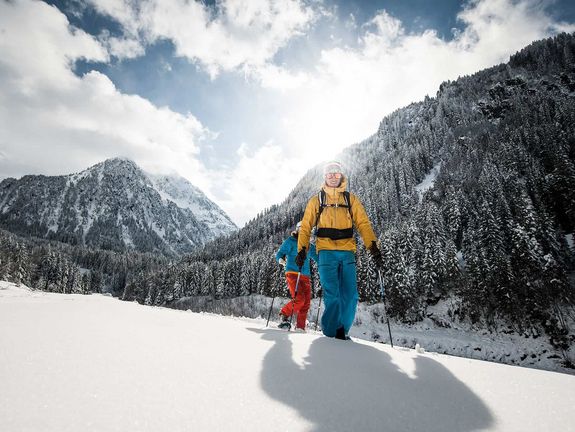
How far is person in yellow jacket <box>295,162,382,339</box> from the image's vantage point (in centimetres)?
491

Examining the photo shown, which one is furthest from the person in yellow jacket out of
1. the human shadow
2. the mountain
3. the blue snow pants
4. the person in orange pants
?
the mountain

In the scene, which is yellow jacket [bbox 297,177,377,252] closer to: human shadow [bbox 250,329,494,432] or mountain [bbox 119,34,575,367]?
human shadow [bbox 250,329,494,432]

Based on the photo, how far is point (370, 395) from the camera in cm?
187

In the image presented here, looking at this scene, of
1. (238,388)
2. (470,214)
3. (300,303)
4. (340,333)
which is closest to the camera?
(238,388)

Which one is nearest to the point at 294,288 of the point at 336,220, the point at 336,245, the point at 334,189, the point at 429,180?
the point at 336,245

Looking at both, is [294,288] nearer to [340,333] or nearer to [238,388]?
[340,333]

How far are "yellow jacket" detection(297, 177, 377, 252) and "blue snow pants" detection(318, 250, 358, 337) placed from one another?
0.16 metres

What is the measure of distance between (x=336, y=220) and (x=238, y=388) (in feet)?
12.4

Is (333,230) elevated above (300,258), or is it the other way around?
(333,230)

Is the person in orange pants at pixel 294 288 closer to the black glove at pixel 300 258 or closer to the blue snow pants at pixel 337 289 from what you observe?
the black glove at pixel 300 258

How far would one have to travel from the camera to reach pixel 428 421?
160 centimetres

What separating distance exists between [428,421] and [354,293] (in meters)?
3.45

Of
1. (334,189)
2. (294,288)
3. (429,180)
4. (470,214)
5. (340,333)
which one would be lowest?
(340,333)

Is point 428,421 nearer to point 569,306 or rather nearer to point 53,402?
point 53,402
